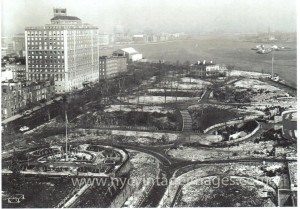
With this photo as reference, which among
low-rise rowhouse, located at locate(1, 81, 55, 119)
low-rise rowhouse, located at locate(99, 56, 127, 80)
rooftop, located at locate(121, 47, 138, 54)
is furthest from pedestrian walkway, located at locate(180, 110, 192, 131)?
low-rise rowhouse, located at locate(1, 81, 55, 119)

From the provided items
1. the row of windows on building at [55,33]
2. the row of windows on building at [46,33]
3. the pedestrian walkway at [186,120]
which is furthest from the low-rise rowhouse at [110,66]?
the pedestrian walkway at [186,120]

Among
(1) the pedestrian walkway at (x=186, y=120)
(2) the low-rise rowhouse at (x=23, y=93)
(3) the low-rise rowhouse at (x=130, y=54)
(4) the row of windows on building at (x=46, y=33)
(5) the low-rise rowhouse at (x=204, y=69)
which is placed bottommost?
(1) the pedestrian walkway at (x=186, y=120)

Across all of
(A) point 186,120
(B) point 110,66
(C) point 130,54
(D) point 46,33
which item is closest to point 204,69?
(C) point 130,54

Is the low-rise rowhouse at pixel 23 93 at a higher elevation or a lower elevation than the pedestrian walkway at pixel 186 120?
higher

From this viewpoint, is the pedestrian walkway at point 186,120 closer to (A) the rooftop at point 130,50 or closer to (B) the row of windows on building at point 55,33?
(A) the rooftop at point 130,50

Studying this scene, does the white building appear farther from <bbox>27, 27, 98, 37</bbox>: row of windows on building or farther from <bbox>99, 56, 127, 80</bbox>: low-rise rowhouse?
<bbox>99, 56, 127, 80</bbox>: low-rise rowhouse

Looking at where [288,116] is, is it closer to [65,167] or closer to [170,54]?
[170,54]
